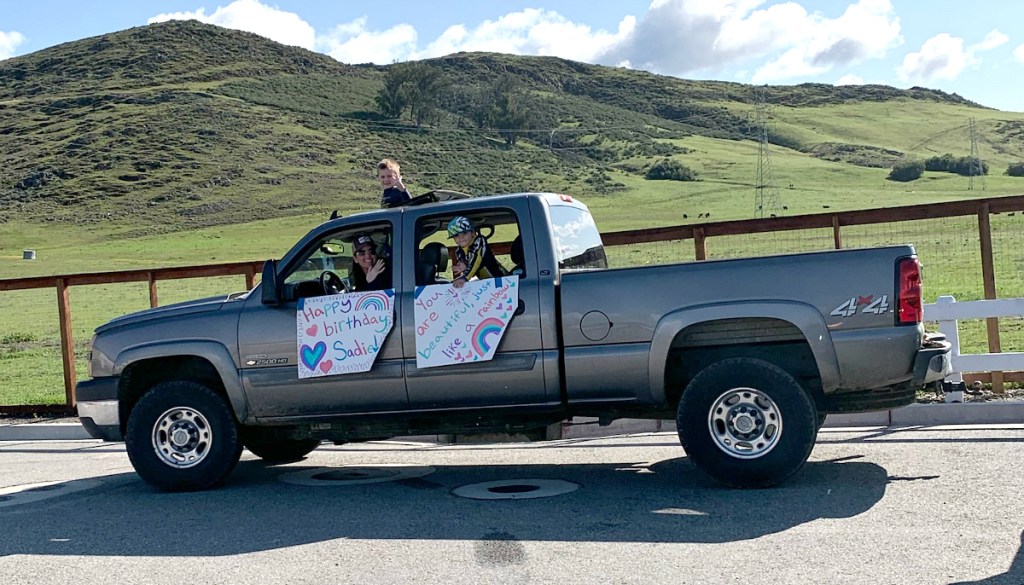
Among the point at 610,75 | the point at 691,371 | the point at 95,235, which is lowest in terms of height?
the point at 691,371

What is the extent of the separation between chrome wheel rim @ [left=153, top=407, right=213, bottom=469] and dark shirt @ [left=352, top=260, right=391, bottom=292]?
1505mm

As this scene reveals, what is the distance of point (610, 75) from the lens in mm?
191375

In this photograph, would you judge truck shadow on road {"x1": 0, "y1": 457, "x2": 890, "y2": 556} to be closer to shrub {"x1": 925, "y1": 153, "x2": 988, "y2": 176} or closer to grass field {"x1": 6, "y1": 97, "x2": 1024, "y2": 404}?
grass field {"x1": 6, "y1": 97, "x2": 1024, "y2": 404}

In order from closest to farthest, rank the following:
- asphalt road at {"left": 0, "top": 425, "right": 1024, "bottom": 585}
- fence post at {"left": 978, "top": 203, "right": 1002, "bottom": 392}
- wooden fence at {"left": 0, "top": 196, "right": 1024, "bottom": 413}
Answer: asphalt road at {"left": 0, "top": 425, "right": 1024, "bottom": 585}, fence post at {"left": 978, "top": 203, "right": 1002, "bottom": 392}, wooden fence at {"left": 0, "top": 196, "right": 1024, "bottom": 413}

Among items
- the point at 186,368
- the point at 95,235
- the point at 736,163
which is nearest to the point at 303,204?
the point at 95,235

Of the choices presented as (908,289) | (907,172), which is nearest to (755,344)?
(908,289)

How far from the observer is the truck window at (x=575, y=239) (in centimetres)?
798

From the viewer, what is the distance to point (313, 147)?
320ft

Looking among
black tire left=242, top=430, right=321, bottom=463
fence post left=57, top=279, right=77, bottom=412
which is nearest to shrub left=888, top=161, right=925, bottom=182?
fence post left=57, top=279, right=77, bottom=412

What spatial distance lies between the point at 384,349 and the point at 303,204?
225ft

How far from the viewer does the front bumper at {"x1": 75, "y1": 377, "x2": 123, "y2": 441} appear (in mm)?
8508

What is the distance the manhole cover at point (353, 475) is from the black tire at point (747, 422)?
2.41 metres

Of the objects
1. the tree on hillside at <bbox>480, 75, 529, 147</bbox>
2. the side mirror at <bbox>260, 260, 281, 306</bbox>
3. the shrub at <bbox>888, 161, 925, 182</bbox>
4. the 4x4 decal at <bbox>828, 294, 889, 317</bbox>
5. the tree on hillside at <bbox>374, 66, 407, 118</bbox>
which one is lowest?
the 4x4 decal at <bbox>828, 294, 889, 317</bbox>

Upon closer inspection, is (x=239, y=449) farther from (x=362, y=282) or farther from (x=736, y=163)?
(x=736, y=163)
